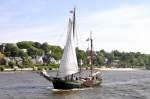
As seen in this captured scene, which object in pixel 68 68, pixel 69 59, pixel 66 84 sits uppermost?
pixel 69 59

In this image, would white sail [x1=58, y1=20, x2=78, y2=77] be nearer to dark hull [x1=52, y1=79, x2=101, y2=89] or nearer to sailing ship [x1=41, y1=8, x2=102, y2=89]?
sailing ship [x1=41, y1=8, x2=102, y2=89]

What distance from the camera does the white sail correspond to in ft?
284

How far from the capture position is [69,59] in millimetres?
87250

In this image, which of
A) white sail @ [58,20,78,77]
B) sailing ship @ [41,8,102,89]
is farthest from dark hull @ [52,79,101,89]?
white sail @ [58,20,78,77]

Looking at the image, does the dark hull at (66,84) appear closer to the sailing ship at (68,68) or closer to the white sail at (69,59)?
the sailing ship at (68,68)

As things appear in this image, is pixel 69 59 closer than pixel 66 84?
No

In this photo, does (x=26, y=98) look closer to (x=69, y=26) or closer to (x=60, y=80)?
(x=60, y=80)

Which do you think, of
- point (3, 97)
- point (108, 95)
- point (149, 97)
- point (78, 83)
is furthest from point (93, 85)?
point (3, 97)

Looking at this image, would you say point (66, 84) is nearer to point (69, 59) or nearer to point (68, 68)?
point (68, 68)

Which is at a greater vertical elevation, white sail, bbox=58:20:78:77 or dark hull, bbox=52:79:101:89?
white sail, bbox=58:20:78:77

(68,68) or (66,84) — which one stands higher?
(68,68)

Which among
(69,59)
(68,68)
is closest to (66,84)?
(68,68)

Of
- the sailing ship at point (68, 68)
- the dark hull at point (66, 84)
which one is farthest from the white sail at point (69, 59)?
the dark hull at point (66, 84)

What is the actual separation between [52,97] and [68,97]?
10.3 ft
